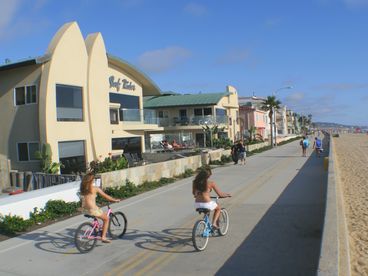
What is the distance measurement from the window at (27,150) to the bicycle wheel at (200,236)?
16.4 meters

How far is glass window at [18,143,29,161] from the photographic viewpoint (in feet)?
77.7

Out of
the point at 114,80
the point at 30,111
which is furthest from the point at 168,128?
the point at 30,111

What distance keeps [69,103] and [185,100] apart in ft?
104

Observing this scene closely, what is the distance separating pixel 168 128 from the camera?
53.0 meters

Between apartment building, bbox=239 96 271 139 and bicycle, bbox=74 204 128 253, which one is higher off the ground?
apartment building, bbox=239 96 271 139

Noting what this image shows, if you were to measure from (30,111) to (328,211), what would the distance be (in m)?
17.8

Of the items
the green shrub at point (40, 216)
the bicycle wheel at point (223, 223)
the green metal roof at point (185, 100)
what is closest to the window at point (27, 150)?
the green shrub at point (40, 216)

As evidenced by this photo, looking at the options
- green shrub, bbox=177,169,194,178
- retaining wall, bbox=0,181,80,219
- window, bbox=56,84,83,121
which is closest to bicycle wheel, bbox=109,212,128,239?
retaining wall, bbox=0,181,80,219

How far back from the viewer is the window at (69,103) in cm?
2378

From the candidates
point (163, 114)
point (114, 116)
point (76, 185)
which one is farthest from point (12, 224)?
point (163, 114)

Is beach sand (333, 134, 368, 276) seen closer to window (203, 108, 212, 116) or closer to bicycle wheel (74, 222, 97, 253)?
bicycle wheel (74, 222, 97, 253)

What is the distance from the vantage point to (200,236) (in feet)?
28.2

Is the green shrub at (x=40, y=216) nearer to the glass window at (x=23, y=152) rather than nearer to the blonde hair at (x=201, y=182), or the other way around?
the blonde hair at (x=201, y=182)

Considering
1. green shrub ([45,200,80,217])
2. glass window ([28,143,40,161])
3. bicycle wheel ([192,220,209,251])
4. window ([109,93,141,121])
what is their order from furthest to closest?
window ([109,93,141,121]) → glass window ([28,143,40,161]) → green shrub ([45,200,80,217]) → bicycle wheel ([192,220,209,251])
